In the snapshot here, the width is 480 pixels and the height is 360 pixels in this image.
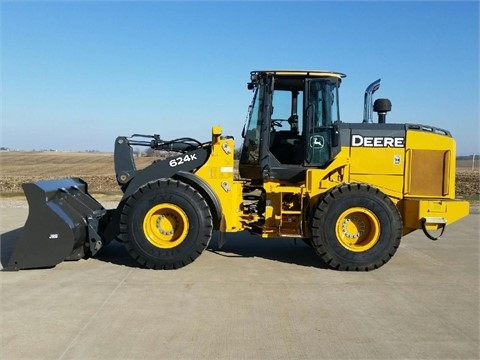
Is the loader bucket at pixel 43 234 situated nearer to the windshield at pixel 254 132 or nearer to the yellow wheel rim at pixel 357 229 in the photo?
the windshield at pixel 254 132

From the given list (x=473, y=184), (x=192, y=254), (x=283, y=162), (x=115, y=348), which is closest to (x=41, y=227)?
(x=192, y=254)

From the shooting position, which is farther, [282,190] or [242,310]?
[282,190]

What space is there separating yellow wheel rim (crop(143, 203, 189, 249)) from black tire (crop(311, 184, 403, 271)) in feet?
6.08

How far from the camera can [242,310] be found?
4.61 m

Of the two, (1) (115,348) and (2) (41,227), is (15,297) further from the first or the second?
(1) (115,348)

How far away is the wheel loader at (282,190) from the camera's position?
6.22m

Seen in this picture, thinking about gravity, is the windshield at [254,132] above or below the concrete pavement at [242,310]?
above

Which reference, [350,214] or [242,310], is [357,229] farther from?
[242,310]

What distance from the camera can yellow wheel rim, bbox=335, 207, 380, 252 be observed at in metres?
6.30

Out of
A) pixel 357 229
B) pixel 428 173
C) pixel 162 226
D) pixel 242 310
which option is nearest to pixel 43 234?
pixel 162 226

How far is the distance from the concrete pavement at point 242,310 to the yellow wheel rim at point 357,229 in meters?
0.45

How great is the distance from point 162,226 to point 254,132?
2085 millimetres

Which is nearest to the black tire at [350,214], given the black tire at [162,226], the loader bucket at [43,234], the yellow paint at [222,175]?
the yellow paint at [222,175]

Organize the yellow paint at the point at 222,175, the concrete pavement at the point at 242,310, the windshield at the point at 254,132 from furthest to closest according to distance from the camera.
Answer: the windshield at the point at 254,132
the yellow paint at the point at 222,175
the concrete pavement at the point at 242,310
